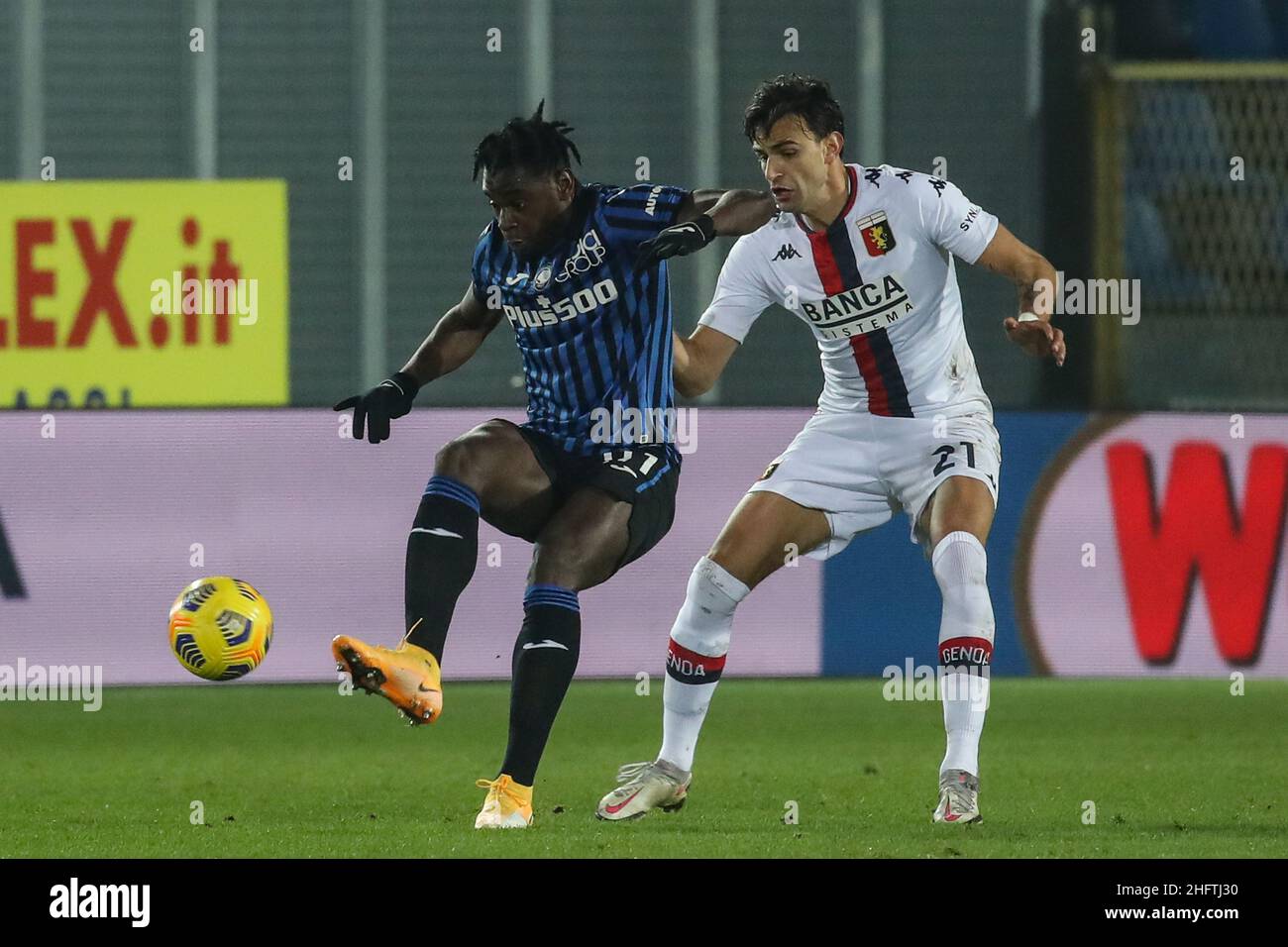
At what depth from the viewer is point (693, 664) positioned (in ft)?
19.3

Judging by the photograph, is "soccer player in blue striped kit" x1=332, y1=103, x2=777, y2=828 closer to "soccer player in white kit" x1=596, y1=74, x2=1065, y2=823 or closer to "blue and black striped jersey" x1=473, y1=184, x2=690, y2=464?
"blue and black striped jersey" x1=473, y1=184, x2=690, y2=464

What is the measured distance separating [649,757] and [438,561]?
2.18 meters

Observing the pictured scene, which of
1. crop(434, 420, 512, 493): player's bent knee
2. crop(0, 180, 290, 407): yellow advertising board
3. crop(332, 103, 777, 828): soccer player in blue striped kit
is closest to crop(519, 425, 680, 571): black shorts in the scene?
crop(332, 103, 777, 828): soccer player in blue striped kit

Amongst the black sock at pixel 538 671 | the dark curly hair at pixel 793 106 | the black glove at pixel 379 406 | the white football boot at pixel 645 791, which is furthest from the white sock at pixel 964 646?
the black glove at pixel 379 406

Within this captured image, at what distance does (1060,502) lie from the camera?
9461 millimetres

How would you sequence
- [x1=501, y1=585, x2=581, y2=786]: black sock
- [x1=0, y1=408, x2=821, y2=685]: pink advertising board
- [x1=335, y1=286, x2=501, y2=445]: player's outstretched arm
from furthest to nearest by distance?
Result: [x1=0, y1=408, x2=821, y2=685]: pink advertising board → [x1=335, y1=286, x2=501, y2=445]: player's outstretched arm → [x1=501, y1=585, x2=581, y2=786]: black sock

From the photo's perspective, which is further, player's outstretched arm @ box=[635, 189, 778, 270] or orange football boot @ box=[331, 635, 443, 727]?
player's outstretched arm @ box=[635, 189, 778, 270]

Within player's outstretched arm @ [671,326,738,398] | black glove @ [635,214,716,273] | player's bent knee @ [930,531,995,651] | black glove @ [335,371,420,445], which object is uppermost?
black glove @ [635,214,716,273]

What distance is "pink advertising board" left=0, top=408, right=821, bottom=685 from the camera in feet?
30.3

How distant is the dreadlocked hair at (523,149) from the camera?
5.57 meters
